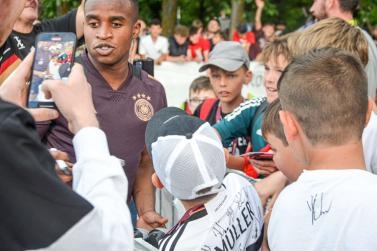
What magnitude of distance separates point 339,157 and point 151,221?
4.32ft

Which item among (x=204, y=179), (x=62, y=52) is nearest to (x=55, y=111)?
(x=62, y=52)

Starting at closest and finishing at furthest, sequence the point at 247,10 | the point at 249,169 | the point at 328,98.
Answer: the point at 328,98, the point at 249,169, the point at 247,10

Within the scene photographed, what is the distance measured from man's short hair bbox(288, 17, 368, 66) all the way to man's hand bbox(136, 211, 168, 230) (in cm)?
115

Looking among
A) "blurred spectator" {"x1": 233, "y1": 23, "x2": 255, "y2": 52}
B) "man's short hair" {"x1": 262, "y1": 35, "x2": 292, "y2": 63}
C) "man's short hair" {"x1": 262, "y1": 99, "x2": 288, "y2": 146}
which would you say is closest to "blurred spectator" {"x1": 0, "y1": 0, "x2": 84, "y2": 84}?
"man's short hair" {"x1": 262, "y1": 35, "x2": 292, "y2": 63}

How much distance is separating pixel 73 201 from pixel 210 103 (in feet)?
11.9

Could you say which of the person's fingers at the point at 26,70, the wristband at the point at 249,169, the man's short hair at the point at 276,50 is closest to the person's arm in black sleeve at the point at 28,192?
the person's fingers at the point at 26,70

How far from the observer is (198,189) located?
7.81 feet

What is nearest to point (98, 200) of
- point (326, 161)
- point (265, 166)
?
point (326, 161)

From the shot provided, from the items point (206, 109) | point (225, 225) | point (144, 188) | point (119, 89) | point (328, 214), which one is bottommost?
point (144, 188)

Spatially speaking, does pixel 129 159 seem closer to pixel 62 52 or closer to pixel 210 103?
pixel 62 52

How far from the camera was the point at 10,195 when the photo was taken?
1397 mm

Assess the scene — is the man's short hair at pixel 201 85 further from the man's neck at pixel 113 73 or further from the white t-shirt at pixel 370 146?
the white t-shirt at pixel 370 146

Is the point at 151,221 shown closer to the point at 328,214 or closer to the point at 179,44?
the point at 328,214

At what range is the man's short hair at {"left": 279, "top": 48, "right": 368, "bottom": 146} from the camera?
7.72ft
